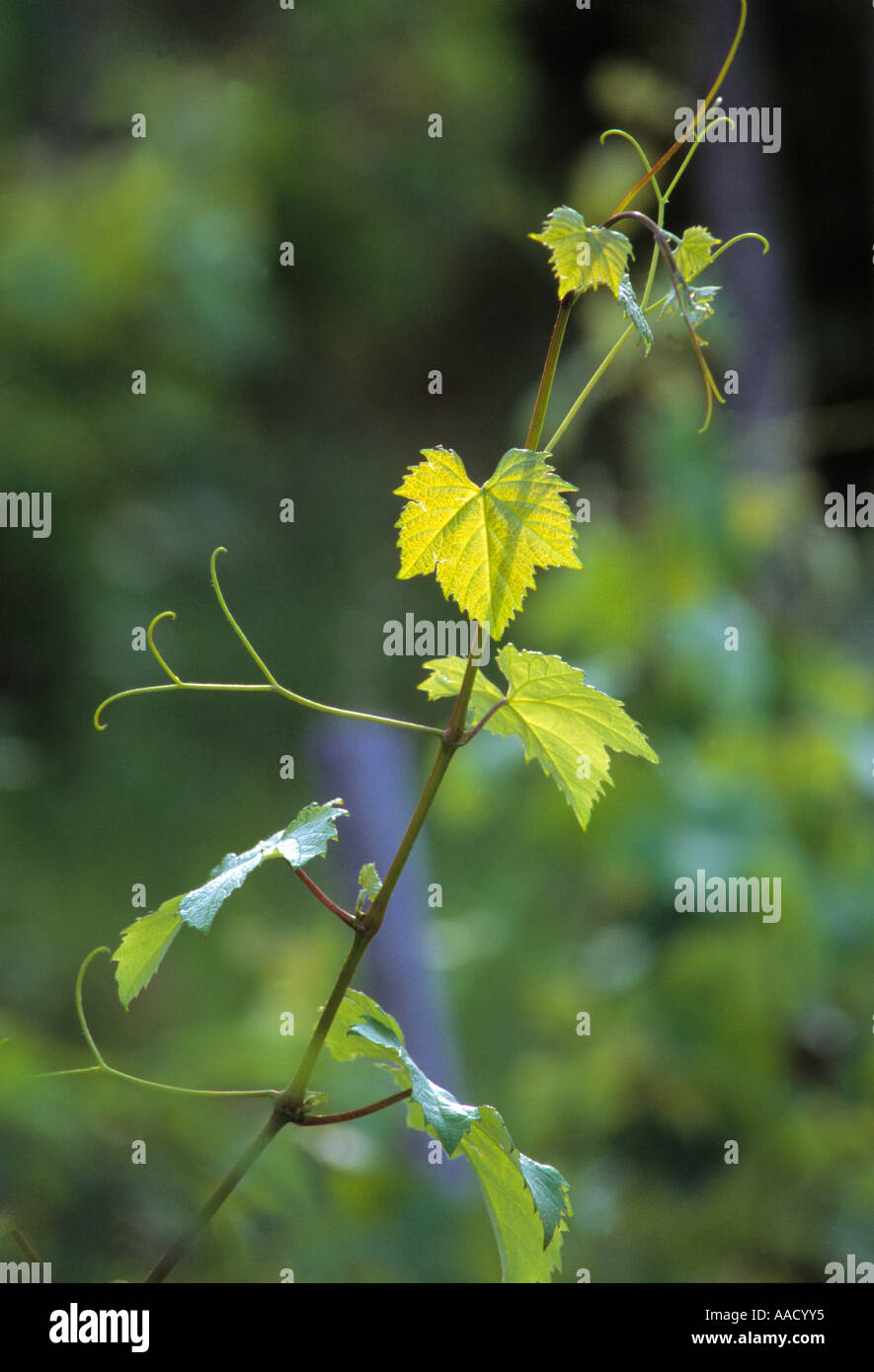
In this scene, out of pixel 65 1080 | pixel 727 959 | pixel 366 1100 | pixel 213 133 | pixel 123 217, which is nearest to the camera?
pixel 65 1080

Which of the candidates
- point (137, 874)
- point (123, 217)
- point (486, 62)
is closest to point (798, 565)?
point (123, 217)

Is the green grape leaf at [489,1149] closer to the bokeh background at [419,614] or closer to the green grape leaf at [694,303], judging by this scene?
the green grape leaf at [694,303]

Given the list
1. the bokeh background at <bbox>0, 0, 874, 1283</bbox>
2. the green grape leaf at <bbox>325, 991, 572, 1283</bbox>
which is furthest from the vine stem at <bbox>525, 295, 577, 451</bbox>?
the bokeh background at <bbox>0, 0, 874, 1283</bbox>

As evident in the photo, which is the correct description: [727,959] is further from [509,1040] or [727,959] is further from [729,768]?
[509,1040]

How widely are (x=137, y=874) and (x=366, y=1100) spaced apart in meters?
1.45

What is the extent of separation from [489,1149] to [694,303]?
0.17 meters

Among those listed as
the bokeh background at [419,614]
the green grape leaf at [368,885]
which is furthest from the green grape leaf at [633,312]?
the bokeh background at [419,614]

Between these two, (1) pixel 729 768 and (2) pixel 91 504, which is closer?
(1) pixel 729 768

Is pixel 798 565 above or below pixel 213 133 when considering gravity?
below

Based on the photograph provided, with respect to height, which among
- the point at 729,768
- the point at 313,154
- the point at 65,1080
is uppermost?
the point at 313,154

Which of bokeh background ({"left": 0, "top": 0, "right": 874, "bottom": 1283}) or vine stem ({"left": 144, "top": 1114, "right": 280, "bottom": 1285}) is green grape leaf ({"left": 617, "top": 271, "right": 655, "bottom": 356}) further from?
bokeh background ({"left": 0, "top": 0, "right": 874, "bottom": 1283})

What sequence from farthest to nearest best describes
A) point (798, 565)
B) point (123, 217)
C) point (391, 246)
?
point (391, 246), point (123, 217), point (798, 565)

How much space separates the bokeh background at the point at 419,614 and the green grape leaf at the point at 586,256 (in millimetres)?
374

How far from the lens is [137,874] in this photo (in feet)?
7.30
